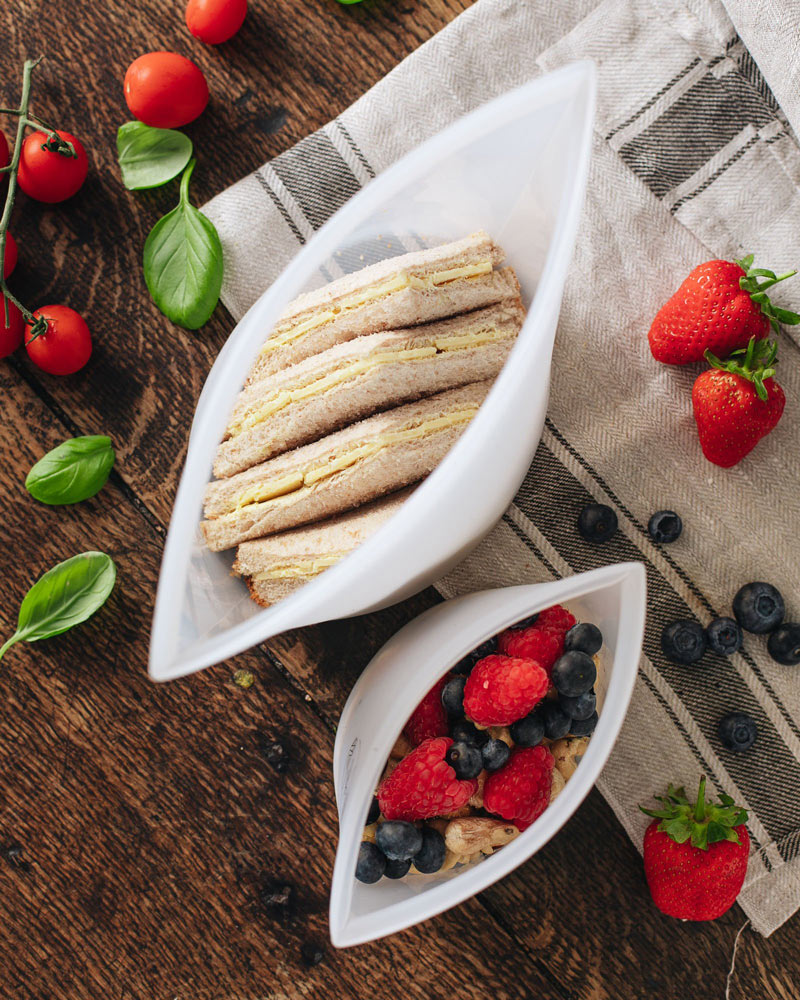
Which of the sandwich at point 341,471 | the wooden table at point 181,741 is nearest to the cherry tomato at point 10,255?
the wooden table at point 181,741

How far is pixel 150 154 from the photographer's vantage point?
3.48ft

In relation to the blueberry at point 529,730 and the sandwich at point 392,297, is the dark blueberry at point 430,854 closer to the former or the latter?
the blueberry at point 529,730

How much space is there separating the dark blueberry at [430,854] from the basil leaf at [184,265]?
28.4 inches

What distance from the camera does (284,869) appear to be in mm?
1097

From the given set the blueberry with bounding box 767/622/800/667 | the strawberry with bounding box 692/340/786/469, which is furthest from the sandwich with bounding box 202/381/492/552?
the blueberry with bounding box 767/622/800/667

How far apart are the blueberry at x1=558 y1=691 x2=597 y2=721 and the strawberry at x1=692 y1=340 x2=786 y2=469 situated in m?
0.37

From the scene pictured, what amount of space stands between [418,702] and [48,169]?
2.74 feet

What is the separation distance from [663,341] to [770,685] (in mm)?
503

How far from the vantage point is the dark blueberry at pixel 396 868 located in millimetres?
903

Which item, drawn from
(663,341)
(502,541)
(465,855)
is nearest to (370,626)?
(502,541)

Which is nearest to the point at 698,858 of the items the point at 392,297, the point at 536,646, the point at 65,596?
the point at 536,646

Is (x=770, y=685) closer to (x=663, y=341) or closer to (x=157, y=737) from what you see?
(x=663, y=341)

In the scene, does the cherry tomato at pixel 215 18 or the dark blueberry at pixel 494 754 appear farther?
the cherry tomato at pixel 215 18

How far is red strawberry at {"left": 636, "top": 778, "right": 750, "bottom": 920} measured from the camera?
3.28 feet
